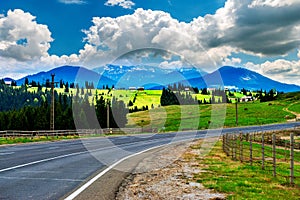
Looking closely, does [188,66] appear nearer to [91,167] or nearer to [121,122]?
[91,167]

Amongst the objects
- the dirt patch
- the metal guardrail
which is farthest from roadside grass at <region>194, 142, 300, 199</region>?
the metal guardrail

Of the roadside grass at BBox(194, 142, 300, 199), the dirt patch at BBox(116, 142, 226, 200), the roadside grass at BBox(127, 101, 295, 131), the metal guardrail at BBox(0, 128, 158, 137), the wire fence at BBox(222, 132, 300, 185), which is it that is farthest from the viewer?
the roadside grass at BBox(127, 101, 295, 131)

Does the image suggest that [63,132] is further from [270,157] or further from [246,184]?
[246,184]

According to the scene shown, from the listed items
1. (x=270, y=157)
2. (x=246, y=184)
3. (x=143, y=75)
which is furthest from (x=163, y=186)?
(x=270, y=157)

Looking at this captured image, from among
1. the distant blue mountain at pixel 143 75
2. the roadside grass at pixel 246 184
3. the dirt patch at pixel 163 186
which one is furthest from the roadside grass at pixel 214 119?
the dirt patch at pixel 163 186

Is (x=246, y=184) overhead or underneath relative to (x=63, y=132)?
overhead

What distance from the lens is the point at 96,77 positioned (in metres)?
18.3

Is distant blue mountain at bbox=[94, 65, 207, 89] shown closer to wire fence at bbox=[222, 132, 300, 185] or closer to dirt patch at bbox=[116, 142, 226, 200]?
wire fence at bbox=[222, 132, 300, 185]

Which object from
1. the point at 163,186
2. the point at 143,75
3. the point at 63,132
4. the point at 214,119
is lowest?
the point at 63,132

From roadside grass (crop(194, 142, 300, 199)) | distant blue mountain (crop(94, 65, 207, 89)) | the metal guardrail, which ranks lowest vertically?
the metal guardrail

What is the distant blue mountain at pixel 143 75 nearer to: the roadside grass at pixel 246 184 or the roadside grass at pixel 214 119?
the roadside grass at pixel 246 184

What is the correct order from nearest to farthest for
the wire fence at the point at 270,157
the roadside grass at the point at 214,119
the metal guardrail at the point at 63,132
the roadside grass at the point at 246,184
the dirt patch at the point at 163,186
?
the dirt patch at the point at 163,186
the roadside grass at the point at 246,184
the wire fence at the point at 270,157
the metal guardrail at the point at 63,132
the roadside grass at the point at 214,119

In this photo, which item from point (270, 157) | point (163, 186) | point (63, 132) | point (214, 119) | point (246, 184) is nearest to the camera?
point (163, 186)

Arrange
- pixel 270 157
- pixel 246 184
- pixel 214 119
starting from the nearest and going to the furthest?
pixel 246 184
pixel 270 157
pixel 214 119
